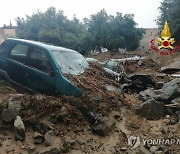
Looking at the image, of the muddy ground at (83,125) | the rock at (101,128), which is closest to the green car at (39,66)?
the muddy ground at (83,125)

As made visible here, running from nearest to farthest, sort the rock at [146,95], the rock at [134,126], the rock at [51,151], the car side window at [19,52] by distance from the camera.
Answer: the rock at [51,151], the rock at [134,126], the car side window at [19,52], the rock at [146,95]

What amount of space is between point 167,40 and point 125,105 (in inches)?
690

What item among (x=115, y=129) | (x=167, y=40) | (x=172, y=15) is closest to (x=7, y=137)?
(x=115, y=129)

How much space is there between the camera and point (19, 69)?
610cm

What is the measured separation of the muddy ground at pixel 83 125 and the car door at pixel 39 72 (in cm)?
41

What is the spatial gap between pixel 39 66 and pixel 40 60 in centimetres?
16

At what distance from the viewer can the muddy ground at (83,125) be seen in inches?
170

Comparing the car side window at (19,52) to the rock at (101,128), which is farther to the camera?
the car side window at (19,52)

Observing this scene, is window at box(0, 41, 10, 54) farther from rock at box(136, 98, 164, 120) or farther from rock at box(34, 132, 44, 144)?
rock at box(136, 98, 164, 120)

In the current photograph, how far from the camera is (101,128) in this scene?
15.5 ft

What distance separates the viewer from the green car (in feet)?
17.8

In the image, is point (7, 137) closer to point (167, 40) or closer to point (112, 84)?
point (112, 84)

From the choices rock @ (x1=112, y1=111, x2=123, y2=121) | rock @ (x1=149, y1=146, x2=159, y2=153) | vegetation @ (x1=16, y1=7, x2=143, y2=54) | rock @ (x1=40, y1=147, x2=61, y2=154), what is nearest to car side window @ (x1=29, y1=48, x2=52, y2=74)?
rock @ (x1=112, y1=111, x2=123, y2=121)

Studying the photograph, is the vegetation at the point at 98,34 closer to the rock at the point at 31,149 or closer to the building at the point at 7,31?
the building at the point at 7,31
